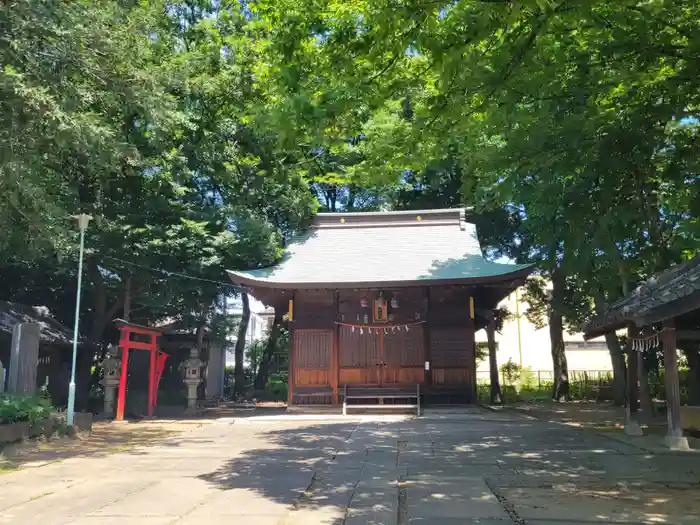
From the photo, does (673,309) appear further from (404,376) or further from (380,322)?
(404,376)

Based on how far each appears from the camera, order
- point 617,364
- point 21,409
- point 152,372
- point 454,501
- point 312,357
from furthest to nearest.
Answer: point 617,364 < point 152,372 < point 312,357 < point 21,409 < point 454,501

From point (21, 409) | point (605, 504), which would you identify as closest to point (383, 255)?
point (21, 409)

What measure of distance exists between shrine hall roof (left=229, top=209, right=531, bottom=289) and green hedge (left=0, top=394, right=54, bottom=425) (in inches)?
240

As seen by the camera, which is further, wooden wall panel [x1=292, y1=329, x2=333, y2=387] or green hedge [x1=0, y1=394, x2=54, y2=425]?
wooden wall panel [x1=292, y1=329, x2=333, y2=387]

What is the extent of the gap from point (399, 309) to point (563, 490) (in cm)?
1020

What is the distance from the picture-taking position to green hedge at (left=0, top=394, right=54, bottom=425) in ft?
31.8

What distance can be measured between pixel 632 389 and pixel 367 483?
7.06 metres

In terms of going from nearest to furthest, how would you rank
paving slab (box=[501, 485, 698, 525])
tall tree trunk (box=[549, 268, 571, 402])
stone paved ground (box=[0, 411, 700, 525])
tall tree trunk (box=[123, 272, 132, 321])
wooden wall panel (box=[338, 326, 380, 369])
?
paving slab (box=[501, 485, 698, 525]), stone paved ground (box=[0, 411, 700, 525]), wooden wall panel (box=[338, 326, 380, 369]), tall tree trunk (box=[123, 272, 132, 321]), tall tree trunk (box=[549, 268, 571, 402])

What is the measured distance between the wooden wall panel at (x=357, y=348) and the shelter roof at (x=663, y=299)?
23.5 ft

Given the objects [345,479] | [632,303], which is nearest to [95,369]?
[345,479]

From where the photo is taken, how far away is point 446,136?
22.7 feet

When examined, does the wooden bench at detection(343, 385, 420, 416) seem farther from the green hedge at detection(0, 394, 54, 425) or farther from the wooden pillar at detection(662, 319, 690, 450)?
the green hedge at detection(0, 394, 54, 425)

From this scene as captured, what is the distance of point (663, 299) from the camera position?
27.0 ft

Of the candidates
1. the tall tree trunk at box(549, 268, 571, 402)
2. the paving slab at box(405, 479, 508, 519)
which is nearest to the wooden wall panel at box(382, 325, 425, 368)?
the tall tree trunk at box(549, 268, 571, 402)
